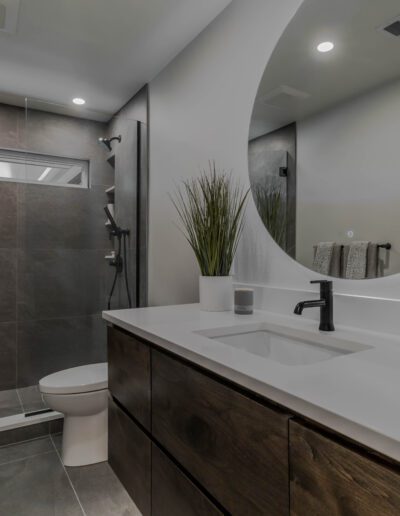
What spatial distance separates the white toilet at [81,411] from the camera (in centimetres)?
191

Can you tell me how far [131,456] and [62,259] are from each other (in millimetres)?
1499

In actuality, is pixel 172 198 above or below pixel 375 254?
above

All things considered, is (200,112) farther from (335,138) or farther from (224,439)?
(224,439)

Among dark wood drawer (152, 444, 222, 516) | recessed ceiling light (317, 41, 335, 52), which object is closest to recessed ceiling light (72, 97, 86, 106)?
recessed ceiling light (317, 41, 335, 52)

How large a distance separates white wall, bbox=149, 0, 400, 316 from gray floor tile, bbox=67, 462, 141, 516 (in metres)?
1.02

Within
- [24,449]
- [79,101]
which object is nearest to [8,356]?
[24,449]

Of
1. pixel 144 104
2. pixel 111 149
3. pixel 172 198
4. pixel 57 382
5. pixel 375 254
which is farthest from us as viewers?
pixel 144 104

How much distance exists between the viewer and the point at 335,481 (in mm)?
592

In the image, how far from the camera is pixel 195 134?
2.21 metres

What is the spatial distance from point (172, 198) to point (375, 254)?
59.8 inches

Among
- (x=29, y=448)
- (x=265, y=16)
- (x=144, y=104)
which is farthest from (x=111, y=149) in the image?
(x=29, y=448)

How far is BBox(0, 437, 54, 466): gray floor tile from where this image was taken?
2.07 m

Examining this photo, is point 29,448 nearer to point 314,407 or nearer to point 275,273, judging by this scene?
point 275,273

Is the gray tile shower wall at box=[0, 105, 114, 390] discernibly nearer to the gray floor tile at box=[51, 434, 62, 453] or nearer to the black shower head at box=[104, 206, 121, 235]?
the black shower head at box=[104, 206, 121, 235]
